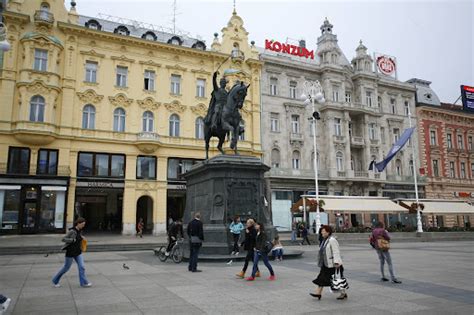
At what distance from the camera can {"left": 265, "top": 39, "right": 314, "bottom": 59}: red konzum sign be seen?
4319cm

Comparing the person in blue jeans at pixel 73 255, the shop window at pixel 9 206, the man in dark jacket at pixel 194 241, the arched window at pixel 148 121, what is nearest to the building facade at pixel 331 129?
the arched window at pixel 148 121

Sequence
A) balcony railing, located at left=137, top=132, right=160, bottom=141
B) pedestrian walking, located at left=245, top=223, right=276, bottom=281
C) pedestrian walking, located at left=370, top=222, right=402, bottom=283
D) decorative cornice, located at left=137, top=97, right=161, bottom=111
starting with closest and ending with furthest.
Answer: pedestrian walking, located at left=370, top=222, right=402, bottom=283, pedestrian walking, located at left=245, top=223, right=276, bottom=281, balcony railing, located at left=137, top=132, right=160, bottom=141, decorative cornice, located at left=137, top=97, right=161, bottom=111

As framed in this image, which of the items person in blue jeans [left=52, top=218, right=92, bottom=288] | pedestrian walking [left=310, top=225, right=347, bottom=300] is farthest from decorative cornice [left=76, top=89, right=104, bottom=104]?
pedestrian walking [left=310, top=225, right=347, bottom=300]

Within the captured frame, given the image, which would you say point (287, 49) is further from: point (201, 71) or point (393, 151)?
point (393, 151)

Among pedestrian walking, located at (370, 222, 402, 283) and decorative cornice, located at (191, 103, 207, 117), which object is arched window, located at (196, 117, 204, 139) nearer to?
decorative cornice, located at (191, 103, 207, 117)

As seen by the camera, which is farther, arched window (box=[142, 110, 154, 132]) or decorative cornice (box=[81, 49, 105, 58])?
arched window (box=[142, 110, 154, 132])

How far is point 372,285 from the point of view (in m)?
9.33

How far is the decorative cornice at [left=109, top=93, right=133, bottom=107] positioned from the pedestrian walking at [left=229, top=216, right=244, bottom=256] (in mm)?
23912

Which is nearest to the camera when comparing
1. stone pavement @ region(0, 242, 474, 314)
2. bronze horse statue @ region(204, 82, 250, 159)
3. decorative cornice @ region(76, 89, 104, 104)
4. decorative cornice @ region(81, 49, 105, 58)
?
stone pavement @ region(0, 242, 474, 314)

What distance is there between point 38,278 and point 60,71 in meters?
25.9

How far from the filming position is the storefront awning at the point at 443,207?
113 ft

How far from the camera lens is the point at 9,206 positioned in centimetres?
2861

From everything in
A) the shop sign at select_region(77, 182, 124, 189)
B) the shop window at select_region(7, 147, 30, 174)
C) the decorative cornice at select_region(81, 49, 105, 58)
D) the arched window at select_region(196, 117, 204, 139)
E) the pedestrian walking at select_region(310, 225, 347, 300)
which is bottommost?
the pedestrian walking at select_region(310, 225, 347, 300)

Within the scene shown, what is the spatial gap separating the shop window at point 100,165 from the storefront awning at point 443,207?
25.4 meters
